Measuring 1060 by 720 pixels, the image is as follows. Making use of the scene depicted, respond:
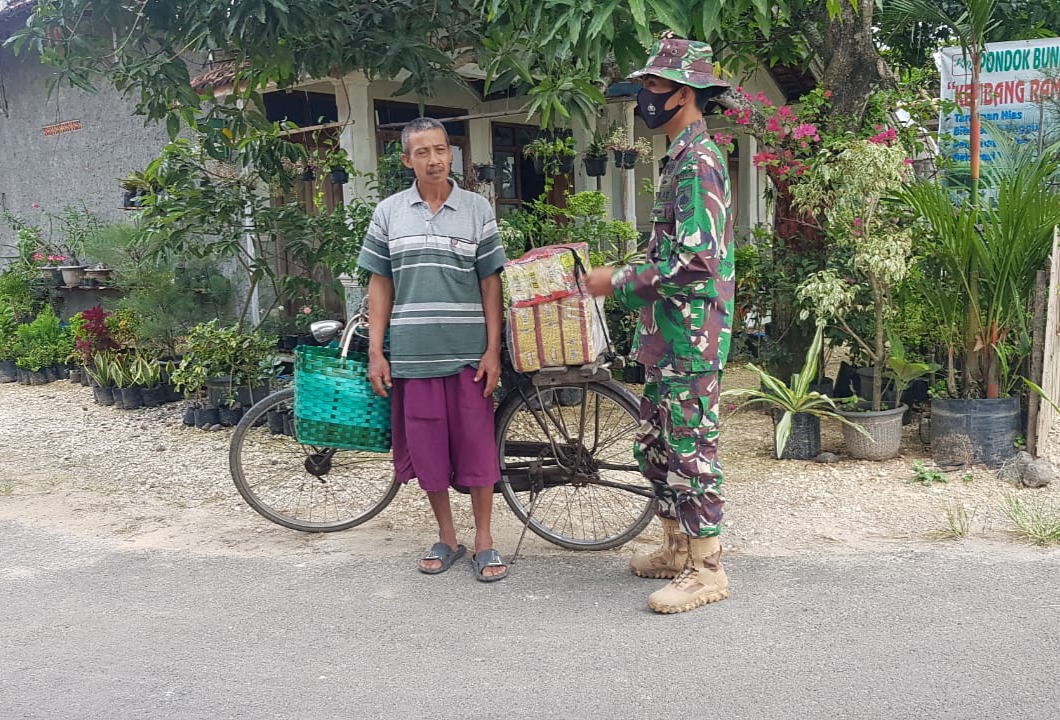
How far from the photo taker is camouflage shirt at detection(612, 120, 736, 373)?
3234 mm

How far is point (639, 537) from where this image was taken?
434 cm

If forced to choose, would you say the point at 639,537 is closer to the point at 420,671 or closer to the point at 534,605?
the point at 534,605

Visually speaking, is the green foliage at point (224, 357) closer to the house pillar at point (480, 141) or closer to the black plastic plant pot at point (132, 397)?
the black plastic plant pot at point (132, 397)

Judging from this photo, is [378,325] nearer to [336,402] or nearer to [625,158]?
[336,402]

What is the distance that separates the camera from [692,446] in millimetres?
3432

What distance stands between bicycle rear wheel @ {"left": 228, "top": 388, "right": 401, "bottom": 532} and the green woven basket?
204 millimetres

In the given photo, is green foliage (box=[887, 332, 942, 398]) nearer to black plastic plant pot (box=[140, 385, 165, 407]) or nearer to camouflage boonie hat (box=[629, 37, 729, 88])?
camouflage boonie hat (box=[629, 37, 729, 88])

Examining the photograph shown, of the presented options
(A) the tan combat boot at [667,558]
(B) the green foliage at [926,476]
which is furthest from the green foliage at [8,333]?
(B) the green foliage at [926,476]

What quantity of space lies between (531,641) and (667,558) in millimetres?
760

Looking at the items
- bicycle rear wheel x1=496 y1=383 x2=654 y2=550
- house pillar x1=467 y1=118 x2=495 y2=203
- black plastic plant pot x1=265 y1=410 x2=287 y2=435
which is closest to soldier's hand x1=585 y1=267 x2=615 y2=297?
bicycle rear wheel x1=496 y1=383 x2=654 y2=550

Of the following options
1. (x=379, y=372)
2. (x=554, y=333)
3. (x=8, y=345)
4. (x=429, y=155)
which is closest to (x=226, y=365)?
(x=379, y=372)

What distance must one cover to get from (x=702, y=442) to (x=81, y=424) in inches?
229

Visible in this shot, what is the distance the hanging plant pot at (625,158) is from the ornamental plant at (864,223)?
133 inches

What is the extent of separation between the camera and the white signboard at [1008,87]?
6.81 meters
